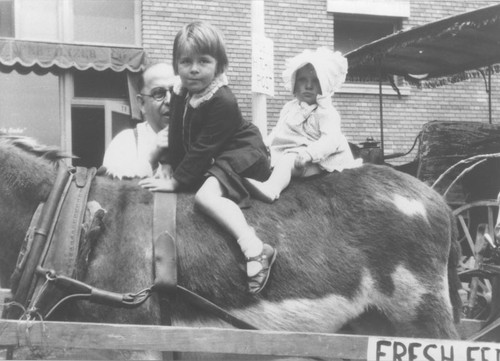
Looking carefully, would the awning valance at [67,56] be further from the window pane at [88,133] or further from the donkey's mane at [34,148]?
the donkey's mane at [34,148]

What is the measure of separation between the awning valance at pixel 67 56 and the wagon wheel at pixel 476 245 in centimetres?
534

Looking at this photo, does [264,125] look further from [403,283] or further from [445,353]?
[445,353]

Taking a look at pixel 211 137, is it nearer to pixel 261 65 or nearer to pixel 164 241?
pixel 164 241

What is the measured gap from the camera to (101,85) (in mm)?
10672

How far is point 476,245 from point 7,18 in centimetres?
771

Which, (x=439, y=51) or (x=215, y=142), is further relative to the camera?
(x=439, y=51)

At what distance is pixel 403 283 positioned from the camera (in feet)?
11.0

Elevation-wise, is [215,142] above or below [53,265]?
above

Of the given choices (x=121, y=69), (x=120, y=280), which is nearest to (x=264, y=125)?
(x=121, y=69)

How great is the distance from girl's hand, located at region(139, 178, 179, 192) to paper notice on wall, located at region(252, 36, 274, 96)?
12.8 feet

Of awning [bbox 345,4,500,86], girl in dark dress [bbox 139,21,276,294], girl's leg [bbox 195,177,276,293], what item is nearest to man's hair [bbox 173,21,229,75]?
girl in dark dress [bbox 139,21,276,294]

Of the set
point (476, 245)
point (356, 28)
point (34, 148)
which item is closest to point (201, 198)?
point (34, 148)

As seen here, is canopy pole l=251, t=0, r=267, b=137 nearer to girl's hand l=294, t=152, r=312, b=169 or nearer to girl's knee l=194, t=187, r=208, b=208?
girl's hand l=294, t=152, r=312, b=169

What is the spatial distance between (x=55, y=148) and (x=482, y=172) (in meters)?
4.85
